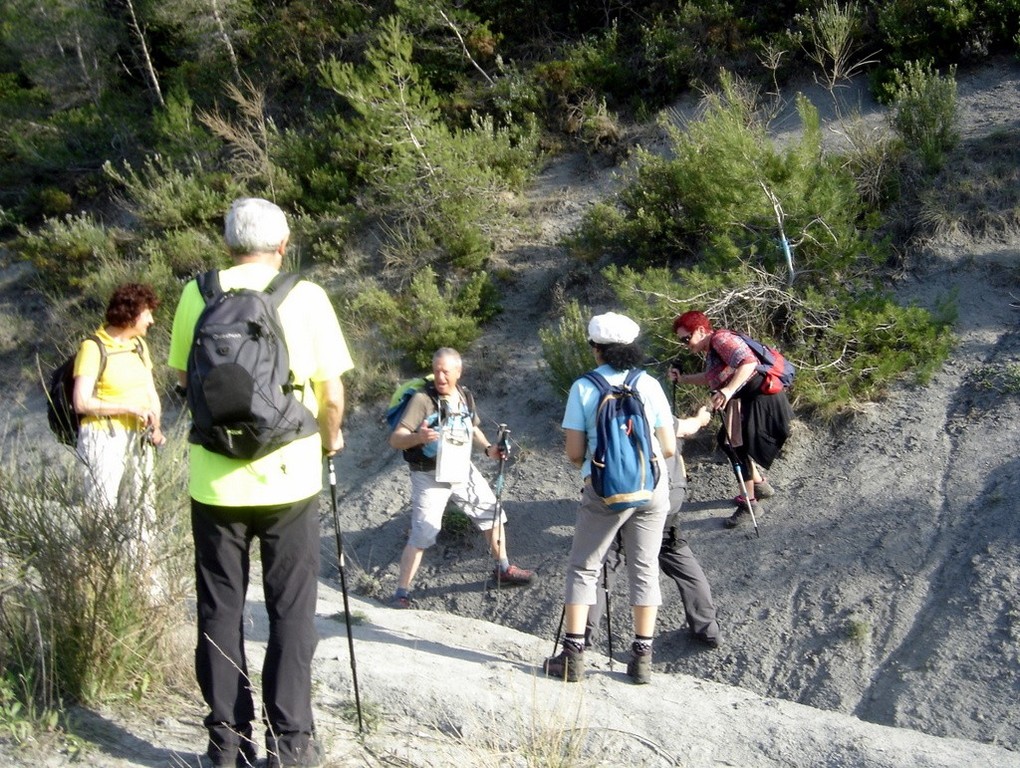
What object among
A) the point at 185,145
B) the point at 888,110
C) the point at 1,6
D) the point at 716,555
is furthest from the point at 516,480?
the point at 1,6

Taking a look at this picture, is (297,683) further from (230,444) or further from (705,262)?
(705,262)

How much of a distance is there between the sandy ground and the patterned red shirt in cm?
112

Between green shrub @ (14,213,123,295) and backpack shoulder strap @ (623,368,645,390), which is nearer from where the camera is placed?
backpack shoulder strap @ (623,368,645,390)

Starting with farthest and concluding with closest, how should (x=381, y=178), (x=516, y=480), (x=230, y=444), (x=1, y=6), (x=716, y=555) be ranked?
1. (x=1, y=6)
2. (x=381, y=178)
3. (x=516, y=480)
4. (x=716, y=555)
5. (x=230, y=444)

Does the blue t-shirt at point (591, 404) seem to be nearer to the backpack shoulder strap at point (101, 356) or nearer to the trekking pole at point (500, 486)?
the trekking pole at point (500, 486)

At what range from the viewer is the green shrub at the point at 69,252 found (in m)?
13.4

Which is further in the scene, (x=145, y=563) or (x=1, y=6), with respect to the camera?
(x=1, y=6)

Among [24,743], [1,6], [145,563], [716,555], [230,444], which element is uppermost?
[1,6]

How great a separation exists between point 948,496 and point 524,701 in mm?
3431

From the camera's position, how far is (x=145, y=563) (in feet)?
13.6

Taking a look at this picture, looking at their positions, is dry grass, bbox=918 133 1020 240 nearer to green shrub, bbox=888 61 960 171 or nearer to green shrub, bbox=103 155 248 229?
green shrub, bbox=888 61 960 171

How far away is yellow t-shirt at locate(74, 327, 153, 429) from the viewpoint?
5363 mm

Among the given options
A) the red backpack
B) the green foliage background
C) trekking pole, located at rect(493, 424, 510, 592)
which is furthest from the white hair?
the red backpack

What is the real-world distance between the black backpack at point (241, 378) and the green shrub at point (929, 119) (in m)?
7.43
